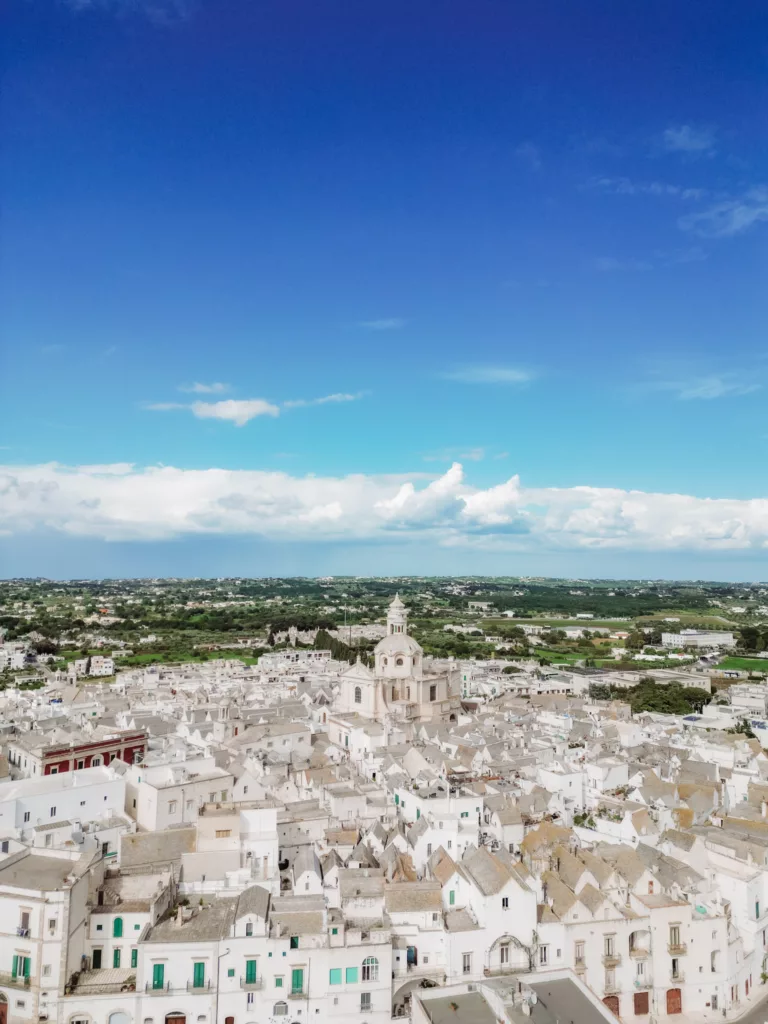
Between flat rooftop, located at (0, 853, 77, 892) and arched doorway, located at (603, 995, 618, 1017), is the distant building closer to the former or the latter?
arched doorway, located at (603, 995, 618, 1017)

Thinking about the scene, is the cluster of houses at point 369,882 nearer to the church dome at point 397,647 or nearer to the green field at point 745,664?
the church dome at point 397,647

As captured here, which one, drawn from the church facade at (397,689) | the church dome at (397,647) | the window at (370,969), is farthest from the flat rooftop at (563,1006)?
the church dome at (397,647)

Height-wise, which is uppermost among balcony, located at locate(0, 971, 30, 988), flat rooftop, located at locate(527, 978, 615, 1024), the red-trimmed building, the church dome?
the church dome

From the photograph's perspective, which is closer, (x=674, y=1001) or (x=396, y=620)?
(x=674, y=1001)

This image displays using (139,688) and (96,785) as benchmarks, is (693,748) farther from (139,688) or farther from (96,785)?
(139,688)

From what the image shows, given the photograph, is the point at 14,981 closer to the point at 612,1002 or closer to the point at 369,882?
the point at 369,882

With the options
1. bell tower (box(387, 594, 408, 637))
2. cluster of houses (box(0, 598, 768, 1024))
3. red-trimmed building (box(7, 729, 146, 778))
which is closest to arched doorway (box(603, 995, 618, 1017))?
cluster of houses (box(0, 598, 768, 1024))

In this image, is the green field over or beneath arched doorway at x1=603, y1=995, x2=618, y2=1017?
beneath

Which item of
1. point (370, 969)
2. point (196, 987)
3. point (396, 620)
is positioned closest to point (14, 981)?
point (196, 987)
